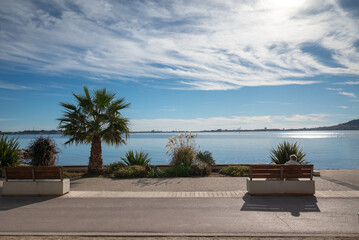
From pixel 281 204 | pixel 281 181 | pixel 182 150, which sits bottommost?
pixel 281 204

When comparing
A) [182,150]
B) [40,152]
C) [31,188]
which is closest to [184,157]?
[182,150]

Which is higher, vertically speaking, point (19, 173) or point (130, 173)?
point (19, 173)

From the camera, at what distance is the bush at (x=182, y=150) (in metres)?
14.8

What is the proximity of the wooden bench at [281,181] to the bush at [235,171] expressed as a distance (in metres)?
4.35

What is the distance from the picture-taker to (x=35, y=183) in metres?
9.45

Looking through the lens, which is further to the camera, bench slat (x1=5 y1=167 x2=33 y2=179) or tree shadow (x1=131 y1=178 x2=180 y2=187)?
tree shadow (x1=131 y1=178 x2=180 y2=187)

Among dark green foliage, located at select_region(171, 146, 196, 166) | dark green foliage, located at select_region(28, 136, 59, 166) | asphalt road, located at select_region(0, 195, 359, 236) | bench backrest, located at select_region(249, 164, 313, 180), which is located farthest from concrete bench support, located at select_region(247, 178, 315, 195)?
dark green foliage, located at select_region(28, 136, 59, 166)

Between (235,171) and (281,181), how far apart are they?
5031 millimetres

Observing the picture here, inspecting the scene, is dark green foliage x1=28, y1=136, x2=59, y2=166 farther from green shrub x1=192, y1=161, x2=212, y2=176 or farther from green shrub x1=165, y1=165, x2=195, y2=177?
green shrub x1=192, y1=161, x2=212, y2=176

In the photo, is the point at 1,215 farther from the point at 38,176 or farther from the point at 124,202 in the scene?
the point at 124,202

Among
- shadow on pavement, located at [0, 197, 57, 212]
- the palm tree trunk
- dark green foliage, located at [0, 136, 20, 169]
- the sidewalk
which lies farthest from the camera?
dark green foliage, located at [0, 136, 20, 169]

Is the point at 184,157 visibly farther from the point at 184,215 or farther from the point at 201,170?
the point at 184,215

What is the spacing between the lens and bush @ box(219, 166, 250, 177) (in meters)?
13.8

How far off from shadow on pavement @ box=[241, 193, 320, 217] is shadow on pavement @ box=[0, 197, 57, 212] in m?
6.03
